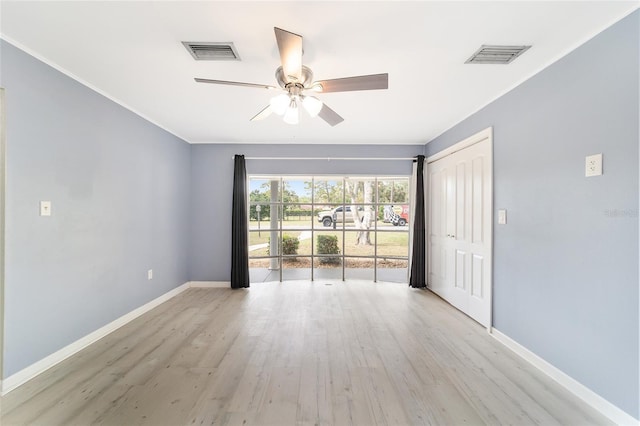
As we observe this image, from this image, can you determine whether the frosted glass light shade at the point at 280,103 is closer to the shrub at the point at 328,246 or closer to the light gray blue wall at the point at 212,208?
the light gray blue wall at the point at 212,208

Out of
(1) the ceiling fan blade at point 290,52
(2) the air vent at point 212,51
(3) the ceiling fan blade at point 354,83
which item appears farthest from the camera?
(2) the air vent at point 212,51

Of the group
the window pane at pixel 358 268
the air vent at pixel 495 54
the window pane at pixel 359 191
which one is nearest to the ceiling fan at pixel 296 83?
the air vent at pixel 495 54

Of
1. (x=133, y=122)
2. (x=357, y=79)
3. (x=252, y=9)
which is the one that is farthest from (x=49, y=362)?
(x=357, y=79)

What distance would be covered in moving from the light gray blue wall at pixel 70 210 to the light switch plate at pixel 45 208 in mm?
39

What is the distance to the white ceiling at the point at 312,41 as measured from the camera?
5.37 feet

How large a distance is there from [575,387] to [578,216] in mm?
1300

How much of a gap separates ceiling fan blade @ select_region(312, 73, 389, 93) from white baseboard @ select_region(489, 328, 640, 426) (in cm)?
267

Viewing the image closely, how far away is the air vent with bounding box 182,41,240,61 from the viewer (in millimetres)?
1970

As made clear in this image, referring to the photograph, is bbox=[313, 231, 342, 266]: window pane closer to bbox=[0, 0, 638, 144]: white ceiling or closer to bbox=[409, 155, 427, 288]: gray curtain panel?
bbox=[409, 155, 427, 288]: gray curtain panel

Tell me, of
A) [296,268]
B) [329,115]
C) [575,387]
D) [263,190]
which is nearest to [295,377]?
[575,387]

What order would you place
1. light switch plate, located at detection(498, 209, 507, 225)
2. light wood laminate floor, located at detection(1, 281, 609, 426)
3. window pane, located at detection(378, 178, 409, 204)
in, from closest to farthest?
1. light wood laminate floor, located at detection(1, 281, 609, 426)
2. light switch plate, located at detection(498, 209, 507, 225)
3. window pane, located at detection(378, 178, 409, 204)

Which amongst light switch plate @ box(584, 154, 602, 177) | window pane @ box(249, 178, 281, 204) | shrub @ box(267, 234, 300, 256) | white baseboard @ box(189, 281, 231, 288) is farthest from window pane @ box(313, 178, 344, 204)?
light switch plate @ box(584, 154, 602, 177)

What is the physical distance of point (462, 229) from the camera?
3.57m

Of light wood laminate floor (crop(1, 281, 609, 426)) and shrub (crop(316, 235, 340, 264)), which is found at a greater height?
shrub (crop(316, 235, 340, 264))
